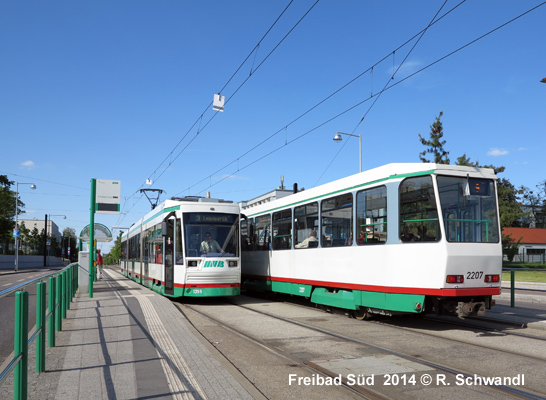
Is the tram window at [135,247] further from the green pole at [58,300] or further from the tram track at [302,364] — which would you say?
the green pole at [58,300]

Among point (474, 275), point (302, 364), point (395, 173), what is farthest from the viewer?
point (395, 173)

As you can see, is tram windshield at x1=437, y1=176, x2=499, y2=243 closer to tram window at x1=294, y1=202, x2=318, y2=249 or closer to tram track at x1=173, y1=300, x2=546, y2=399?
tram track at x1=173, y1=300, x2=546, y2=399

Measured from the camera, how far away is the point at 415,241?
31.9 ft

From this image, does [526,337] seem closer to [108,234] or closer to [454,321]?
[454,321]

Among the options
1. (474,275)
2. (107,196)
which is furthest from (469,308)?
(107,196)

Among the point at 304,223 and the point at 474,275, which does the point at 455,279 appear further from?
the point at 304,223

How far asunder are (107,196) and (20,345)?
1338cm

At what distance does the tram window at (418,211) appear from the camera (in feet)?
31.3

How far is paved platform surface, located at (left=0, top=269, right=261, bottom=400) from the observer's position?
5.31m

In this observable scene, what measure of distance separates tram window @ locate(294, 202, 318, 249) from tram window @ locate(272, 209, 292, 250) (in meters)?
0.47

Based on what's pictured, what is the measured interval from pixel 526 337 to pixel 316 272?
5.21m

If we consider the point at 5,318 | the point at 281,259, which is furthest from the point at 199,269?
the point at 5,318

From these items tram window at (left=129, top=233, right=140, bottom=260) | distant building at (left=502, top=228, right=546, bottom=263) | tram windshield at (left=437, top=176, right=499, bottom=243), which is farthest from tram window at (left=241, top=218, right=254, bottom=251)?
distant building at (left=502, top=228, right=546, bottom=263)

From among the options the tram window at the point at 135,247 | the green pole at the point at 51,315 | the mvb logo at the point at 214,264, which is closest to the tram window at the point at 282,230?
the mvb logo at the point at 214,264
